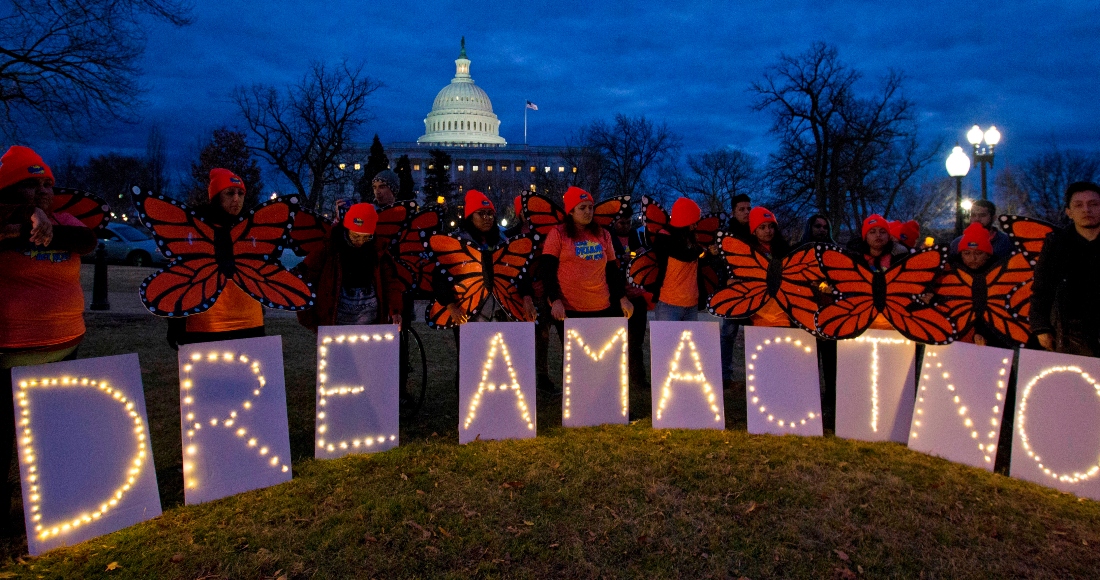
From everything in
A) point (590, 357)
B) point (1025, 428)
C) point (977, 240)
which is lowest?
point (1025, 428)

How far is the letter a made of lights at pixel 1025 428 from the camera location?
160 inches

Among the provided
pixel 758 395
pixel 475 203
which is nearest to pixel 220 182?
pixel 475 203

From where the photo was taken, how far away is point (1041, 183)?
35.8 metres

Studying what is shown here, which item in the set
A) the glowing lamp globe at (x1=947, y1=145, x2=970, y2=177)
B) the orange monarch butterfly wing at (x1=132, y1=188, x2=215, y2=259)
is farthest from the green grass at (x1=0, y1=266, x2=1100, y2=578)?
the glowing lamp globe at (x1=947, y1=145, x2=970, y2=177)

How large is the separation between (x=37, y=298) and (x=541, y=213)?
3.74 meters

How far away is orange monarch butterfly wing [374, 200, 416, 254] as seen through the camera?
5383 mm

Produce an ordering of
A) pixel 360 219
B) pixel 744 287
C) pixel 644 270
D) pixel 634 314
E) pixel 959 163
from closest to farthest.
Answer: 1. pixel 360 219
2. pixel 744 287
3. pixel 644 270
4. pixel 634 314
5. pixel 959 163

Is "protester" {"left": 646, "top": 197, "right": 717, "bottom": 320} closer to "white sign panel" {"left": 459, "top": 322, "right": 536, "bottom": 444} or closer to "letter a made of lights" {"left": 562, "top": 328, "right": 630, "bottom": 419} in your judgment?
"letter a made of lights" {"left": 562, "top": 328, "right": 630, "bottom": 419}

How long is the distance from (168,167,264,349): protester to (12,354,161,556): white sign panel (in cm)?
59

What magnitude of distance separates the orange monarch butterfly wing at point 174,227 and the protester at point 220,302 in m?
0.10

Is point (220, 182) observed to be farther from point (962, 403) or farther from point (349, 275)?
point (962, 403)

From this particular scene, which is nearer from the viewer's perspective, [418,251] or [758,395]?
[758,395]

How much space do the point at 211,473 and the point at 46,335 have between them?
122 cm

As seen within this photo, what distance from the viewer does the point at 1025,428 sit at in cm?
432
